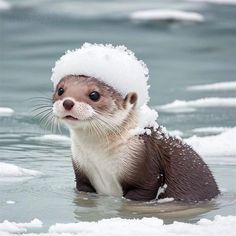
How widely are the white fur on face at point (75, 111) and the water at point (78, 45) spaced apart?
1.70 ft

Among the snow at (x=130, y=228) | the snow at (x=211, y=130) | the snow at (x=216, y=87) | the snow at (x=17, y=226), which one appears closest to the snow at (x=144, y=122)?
the snow at (x=130, y=228)

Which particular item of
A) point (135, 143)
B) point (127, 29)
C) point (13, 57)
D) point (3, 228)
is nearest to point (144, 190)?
point (135, 143)

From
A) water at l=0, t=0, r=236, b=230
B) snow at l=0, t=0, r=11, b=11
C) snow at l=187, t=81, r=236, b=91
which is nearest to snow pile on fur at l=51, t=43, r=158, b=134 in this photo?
water at l=0, t=0, r=236, b=230

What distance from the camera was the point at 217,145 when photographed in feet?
27.1

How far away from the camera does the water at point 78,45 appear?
6.21 m

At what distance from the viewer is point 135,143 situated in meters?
6.55

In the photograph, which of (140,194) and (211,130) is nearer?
(140,194)

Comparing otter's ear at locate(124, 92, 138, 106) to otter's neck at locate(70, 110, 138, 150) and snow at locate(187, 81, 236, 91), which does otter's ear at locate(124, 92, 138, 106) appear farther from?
snow at locate(187, 81, 236, 91)

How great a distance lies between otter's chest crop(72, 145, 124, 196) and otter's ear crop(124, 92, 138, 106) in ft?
1.18

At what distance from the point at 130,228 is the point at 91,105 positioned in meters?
1.29

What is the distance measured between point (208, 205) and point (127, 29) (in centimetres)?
918

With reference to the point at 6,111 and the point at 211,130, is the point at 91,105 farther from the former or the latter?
the point at 6,111

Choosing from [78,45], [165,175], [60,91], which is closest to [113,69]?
[60,91]

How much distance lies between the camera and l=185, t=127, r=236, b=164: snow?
26.4ft
